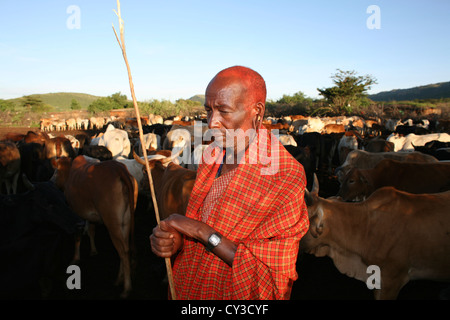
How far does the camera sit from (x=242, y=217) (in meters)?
1.51

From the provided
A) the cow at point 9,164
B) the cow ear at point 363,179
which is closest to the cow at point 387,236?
the cow ear at point 363,179

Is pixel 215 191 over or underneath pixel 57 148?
over

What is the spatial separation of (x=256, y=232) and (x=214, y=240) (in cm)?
21

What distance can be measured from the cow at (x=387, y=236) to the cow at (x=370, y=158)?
391 centimetres

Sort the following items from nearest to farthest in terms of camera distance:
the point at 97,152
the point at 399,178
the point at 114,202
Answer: the point at 114,202, the point at 399,178, the point at 97,152

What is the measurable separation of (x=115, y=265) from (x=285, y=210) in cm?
489

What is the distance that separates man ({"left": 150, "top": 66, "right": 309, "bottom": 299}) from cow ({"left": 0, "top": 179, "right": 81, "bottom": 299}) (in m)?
2.51

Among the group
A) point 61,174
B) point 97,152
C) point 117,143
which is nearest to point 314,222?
point 61,174

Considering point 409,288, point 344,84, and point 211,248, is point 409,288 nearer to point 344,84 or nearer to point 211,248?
point 211,248

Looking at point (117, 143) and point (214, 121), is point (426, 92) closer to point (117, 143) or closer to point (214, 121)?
point (117, 143)

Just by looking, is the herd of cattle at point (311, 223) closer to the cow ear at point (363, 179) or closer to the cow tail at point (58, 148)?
the cow ear at point (363, 179)

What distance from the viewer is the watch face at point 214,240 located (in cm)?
138

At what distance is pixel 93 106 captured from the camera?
5609cm
